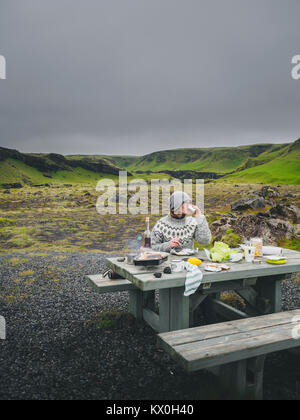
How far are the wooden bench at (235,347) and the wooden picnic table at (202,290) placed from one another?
0.70 m

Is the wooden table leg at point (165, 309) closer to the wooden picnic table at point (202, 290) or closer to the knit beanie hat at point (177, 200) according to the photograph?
the wooden picnic table at point (202, 290)

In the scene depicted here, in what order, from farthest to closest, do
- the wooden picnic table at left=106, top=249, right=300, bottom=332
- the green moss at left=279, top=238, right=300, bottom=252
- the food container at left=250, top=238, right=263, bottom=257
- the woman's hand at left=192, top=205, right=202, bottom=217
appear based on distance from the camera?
the green moss at left=279, top=238, right=300, bottom=252, the woman's hand at left=192, top=205, right=202, bottom=217, the food container at left=250, top=238, right=263, bottom=257, the wooden picnic table at left=106, top=249, right=300, bottom=332

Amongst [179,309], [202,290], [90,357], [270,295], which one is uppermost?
[202,290]

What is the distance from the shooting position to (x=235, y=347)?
3.55 m

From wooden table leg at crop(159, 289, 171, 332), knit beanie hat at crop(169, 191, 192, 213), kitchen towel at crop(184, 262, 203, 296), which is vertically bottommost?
wooden table leg at crop(159, 289, 171, 332)

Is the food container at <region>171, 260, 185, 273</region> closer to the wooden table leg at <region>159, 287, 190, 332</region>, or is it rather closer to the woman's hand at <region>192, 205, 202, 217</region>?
the wooden table leg at <region>159, 287, 190, 332</region>

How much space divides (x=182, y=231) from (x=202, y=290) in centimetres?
146

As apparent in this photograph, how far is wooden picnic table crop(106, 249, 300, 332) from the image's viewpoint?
14.8ft

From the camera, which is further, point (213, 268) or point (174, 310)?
point (174, 310)

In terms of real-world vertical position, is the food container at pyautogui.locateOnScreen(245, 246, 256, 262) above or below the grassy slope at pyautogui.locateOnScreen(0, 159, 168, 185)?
below

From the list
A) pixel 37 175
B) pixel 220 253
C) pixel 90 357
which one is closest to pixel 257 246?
pixel 220 253

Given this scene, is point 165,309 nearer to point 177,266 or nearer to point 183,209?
Result: point 177,266

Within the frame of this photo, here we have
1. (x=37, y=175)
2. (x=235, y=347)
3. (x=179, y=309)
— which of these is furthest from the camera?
(x=37, y=175)

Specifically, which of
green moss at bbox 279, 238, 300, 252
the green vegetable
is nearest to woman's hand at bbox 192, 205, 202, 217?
the green vegetable
